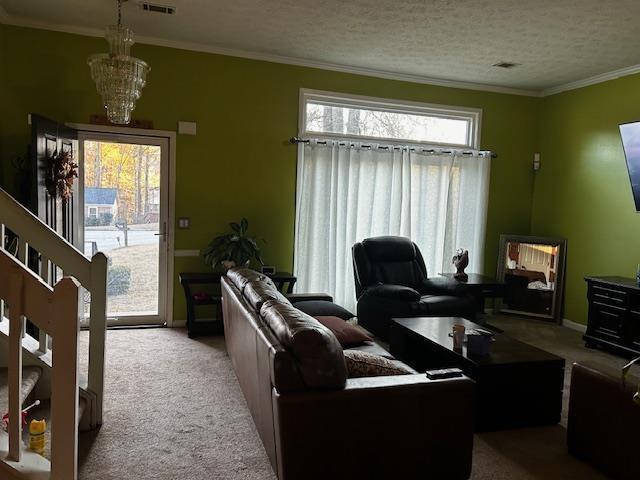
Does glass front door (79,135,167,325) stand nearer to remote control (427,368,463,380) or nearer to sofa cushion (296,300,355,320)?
sofa cushion (296,300,355,320)

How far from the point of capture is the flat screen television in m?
4.57

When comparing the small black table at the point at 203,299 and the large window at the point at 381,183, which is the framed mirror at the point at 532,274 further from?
the small black table at the point at 203,299

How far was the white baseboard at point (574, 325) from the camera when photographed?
5.40m

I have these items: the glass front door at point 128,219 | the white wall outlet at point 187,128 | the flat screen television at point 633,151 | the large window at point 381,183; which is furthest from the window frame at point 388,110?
the flat screen television at point 633,151

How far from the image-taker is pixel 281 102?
5.16 m

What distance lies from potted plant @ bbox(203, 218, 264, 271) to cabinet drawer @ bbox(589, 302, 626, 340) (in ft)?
10.8

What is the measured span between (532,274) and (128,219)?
15.0 feet

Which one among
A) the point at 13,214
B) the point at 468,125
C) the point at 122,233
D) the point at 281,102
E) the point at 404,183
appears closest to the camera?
the point at 13,214

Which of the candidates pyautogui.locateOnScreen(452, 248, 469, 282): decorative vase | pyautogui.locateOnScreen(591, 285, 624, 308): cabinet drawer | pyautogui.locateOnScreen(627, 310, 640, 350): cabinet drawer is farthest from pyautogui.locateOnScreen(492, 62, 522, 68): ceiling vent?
pyautogui.locateOnScreen(627, 310, 640, 350): cabinet drawer

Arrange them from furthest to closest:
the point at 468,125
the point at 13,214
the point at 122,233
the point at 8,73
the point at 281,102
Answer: the point at 468,125
the point at 281,102
the point at 122,233
the point at 8,73
the point at 13,214

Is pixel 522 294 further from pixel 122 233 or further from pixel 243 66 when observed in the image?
pixel 122 233

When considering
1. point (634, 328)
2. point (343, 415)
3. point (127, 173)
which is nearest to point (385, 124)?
point (127, 173)

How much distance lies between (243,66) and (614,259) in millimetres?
4329

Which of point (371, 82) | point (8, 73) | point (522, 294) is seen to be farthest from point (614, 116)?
point (8, 73)
